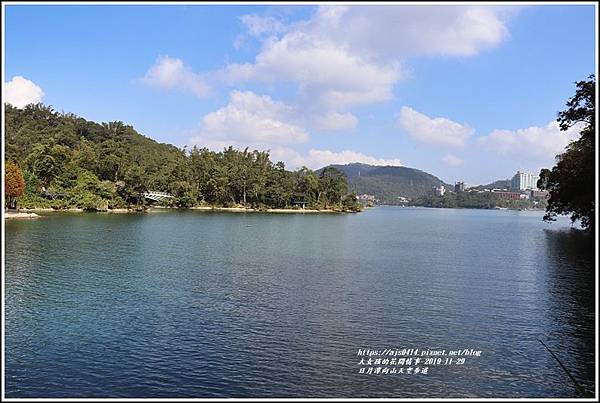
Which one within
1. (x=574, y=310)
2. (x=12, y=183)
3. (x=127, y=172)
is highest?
(x=127, y=172)

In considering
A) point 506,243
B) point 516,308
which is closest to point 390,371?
point 516,308

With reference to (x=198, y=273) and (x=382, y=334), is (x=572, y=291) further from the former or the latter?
(x=198, y=273)

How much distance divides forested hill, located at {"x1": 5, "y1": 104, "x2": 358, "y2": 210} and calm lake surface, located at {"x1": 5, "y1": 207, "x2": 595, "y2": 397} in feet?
138

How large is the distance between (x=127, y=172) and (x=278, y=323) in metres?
64.7

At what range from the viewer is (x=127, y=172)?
240 ft

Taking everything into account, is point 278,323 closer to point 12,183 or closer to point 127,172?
point 12,183

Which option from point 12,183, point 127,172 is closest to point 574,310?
point 12,183

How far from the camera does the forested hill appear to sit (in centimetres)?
6581

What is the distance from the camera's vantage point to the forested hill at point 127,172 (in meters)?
65.8

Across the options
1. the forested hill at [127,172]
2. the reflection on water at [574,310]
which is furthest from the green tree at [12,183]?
Answer: the reflection on water at [574,310]

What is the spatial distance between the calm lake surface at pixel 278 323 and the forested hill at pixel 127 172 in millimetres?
41984

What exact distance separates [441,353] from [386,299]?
543 cm

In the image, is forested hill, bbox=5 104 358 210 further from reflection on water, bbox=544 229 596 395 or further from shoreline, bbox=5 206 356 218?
reflection on water, bbox=544 229 596 395

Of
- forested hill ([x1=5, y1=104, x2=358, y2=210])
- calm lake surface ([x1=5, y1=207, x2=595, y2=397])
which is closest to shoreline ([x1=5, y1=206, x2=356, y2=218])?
forested hill ([x1=5, y1=104, x2=358, y2=210])
